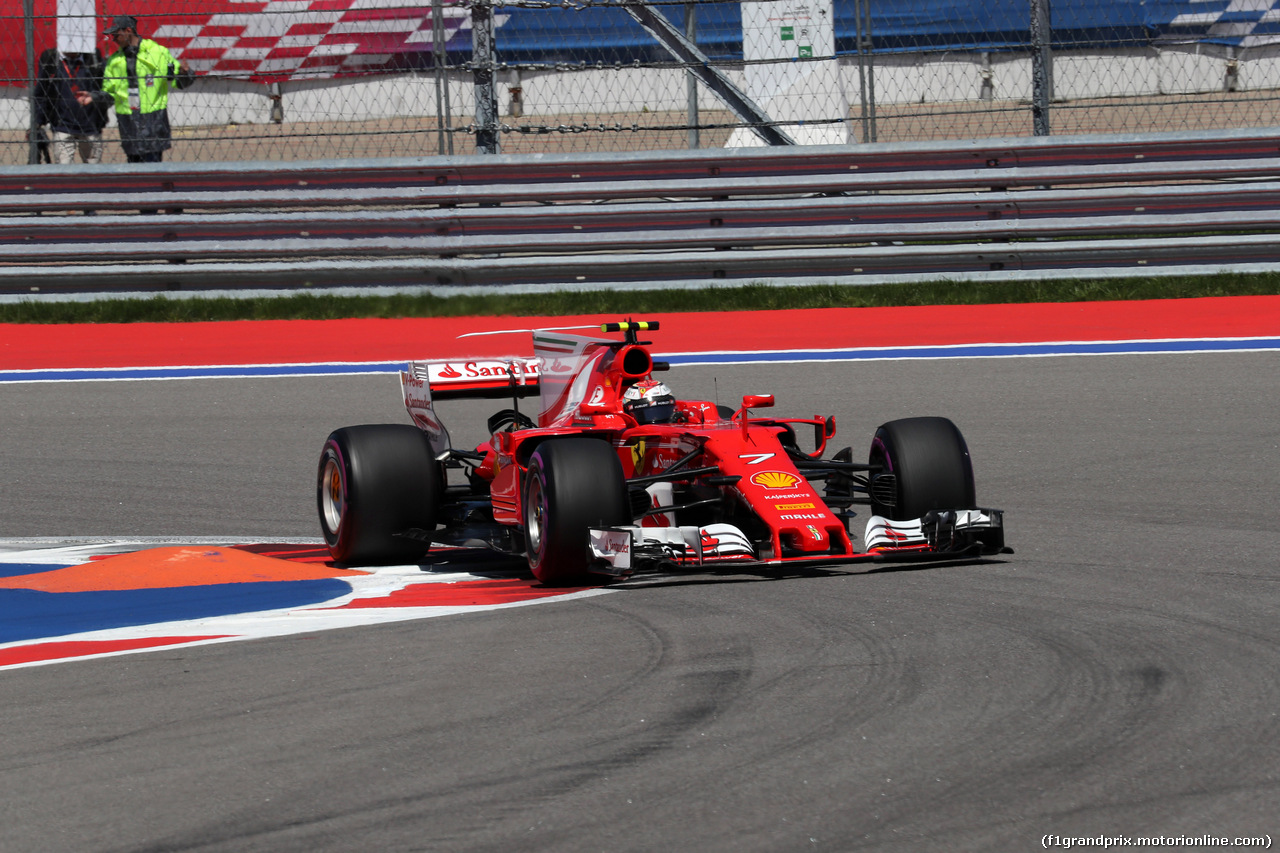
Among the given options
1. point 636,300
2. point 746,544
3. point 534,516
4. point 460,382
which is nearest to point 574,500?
point 534,516

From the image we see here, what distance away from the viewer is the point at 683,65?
13484 millimetres

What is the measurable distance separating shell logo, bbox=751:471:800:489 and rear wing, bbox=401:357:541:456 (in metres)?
1.49

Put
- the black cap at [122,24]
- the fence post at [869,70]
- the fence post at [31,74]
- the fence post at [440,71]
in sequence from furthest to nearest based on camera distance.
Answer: the black cap at [122,24] < the fence post at [31,74] < the fence post at [440,71] < the fence post at [869,70]

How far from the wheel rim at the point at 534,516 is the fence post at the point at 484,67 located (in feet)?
25.5

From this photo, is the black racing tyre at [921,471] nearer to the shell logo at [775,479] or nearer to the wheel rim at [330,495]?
the shell logo at [775,479]

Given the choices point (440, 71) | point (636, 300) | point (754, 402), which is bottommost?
point (754, 402)

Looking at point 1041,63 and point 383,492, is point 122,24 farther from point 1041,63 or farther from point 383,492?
point 383,492

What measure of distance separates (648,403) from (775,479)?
2.30ft

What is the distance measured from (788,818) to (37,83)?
12.2 meters

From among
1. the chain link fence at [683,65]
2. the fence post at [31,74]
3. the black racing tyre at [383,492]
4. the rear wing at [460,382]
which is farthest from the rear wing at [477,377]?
the fence post at [31,74]

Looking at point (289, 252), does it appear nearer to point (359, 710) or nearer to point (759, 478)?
A: point (759, 478)

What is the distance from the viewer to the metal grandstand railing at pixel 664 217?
1319 cm

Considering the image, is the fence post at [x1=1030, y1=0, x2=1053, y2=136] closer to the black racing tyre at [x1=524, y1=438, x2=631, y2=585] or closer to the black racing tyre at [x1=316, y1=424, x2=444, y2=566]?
the black racing tyre at [x1=316, y1=424, x2=444, y2=566]

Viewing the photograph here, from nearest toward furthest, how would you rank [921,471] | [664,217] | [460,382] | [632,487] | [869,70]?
[632,487], [921,471], [460,382], [869,70], [664,217]
